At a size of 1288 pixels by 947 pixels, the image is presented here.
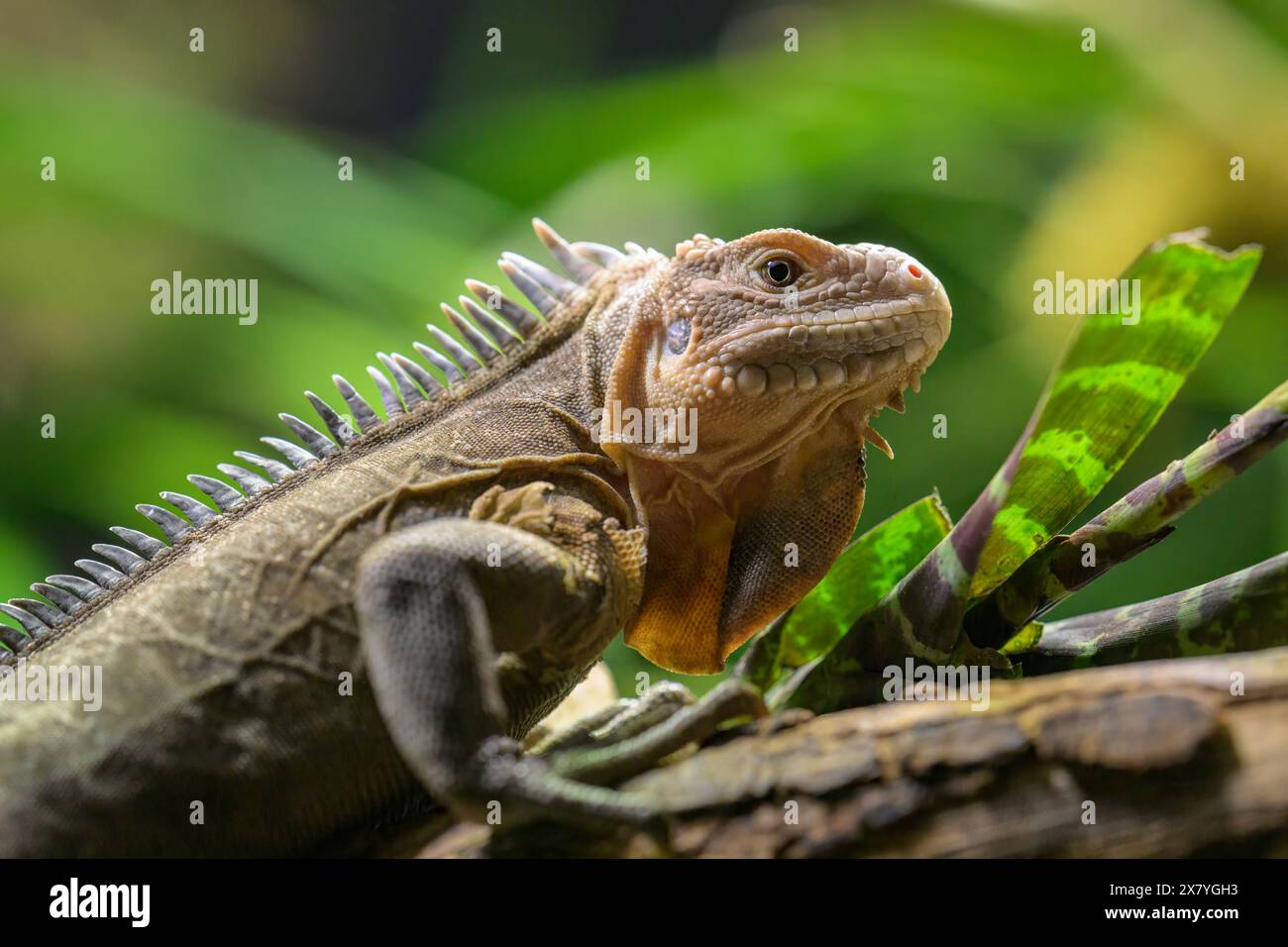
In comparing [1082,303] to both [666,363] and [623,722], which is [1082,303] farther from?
[623,722]

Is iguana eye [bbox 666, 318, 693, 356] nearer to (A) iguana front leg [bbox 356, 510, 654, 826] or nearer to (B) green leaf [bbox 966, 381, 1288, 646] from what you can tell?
(A) iguana front leg [bbox 356, 510, 654, 826]
